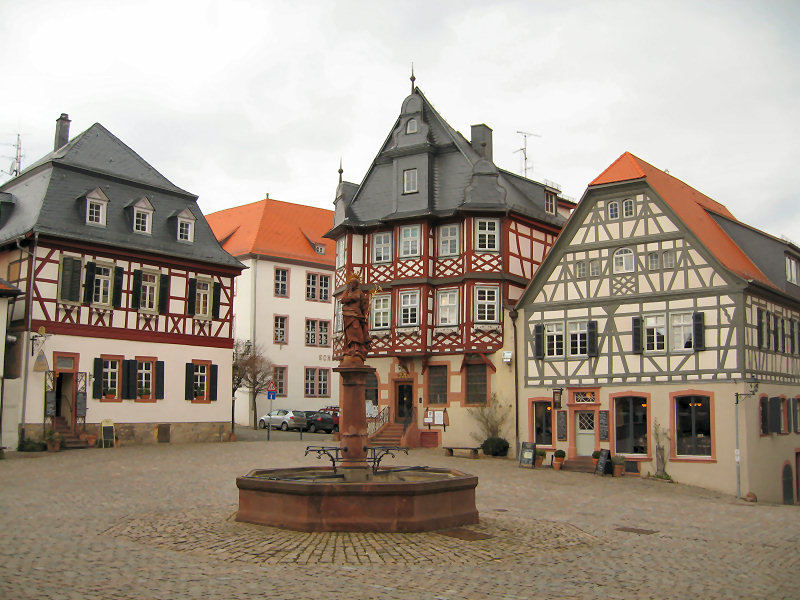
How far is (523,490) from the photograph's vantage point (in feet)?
73.4

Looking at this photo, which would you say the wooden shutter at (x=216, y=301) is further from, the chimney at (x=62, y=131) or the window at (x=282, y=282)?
the window at (x=282, y=282)

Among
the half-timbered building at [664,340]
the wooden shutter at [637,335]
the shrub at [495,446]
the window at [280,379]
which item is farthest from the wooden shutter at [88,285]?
the wooden shutter at [637,335]

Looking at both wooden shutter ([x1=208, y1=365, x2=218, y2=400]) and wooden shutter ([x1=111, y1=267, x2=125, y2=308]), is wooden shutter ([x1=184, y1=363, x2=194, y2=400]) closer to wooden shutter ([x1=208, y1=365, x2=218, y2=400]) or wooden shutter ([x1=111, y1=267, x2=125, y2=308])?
wooden shutter ([x1=208, y1=365, x2=218, y2=400])

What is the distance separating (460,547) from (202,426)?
24.5 meters

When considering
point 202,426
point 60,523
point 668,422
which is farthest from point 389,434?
point 60,523

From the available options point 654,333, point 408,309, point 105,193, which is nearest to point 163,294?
point 105,193

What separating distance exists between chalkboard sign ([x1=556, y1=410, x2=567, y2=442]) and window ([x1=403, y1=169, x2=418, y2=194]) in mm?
11786

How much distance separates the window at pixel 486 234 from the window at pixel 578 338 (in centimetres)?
532

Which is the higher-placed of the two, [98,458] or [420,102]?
[420,102]

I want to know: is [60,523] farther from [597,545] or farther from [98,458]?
[98,458]

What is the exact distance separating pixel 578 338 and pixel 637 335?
2.53m

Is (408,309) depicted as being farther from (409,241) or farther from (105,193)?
(105,193)

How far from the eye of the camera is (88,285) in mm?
31688

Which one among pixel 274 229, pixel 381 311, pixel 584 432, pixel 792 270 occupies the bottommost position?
pixel 584 432
